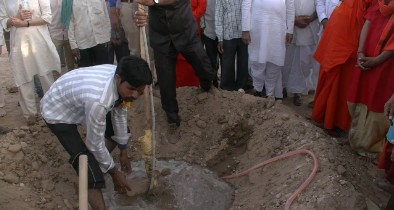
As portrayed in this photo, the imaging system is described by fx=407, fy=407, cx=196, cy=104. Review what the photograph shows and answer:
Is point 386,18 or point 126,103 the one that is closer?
point 126,103

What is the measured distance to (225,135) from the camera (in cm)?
455

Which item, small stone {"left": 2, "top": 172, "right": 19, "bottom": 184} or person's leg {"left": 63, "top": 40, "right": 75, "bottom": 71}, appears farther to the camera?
person's leg {"left": 63, "top": 40, "right": 75, "bottom": 71}

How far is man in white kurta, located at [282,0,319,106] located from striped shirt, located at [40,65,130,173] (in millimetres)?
2853

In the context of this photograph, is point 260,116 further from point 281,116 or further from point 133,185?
point 133,185

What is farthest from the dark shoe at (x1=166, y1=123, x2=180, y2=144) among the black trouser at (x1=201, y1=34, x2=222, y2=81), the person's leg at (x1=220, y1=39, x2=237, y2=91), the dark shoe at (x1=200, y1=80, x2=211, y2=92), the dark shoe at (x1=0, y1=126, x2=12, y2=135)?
the dark shoe at (x1=0, y1=126, x2=12, y2=135)

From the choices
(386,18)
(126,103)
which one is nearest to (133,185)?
(126,103)

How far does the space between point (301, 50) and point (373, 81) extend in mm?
1618

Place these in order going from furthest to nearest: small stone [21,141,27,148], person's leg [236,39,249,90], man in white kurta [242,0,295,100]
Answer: person's leg [236,39,249,90] → man in white kurta [242,0,295,100] → small stone [21,141,27,148]

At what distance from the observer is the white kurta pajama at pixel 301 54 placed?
5145 millimetres

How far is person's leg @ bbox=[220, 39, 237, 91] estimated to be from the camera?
527cm

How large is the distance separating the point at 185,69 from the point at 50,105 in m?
2.65

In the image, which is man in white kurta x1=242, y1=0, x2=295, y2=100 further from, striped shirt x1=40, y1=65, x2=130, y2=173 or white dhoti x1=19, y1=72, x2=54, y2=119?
white dhoti x1=19, y1=72, x2=54, y2=119

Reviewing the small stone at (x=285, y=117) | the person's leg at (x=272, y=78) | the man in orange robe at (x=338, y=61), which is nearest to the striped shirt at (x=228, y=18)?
the person's leg at (x=272, y=78)

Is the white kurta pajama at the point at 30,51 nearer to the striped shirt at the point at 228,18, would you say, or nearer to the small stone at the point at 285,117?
the striped shirt at the point at 228,18
